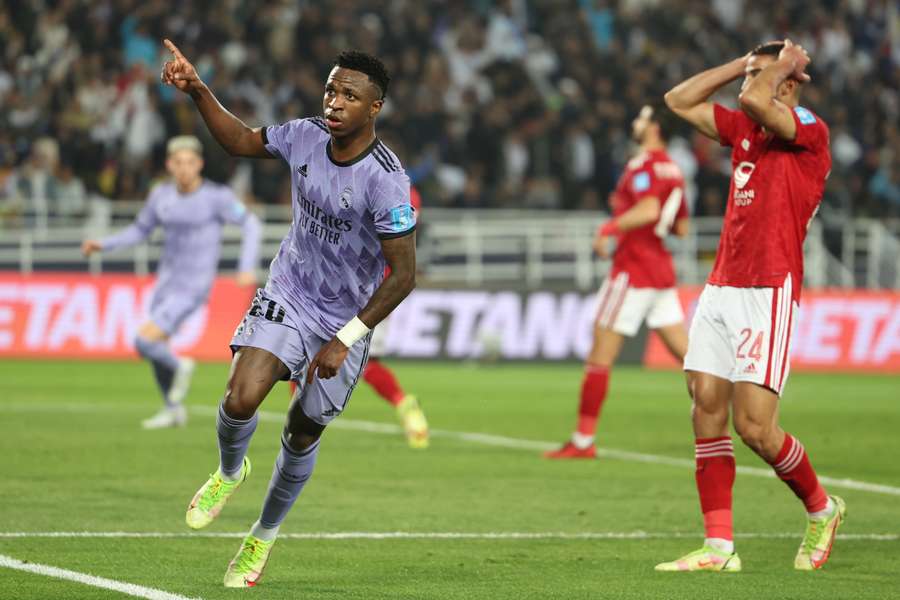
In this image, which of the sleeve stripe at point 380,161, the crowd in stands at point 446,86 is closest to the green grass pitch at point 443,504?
the sleeve stripe at point 380,161

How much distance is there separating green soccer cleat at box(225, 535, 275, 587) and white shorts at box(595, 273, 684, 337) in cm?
606

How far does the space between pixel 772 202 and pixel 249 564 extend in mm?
2995

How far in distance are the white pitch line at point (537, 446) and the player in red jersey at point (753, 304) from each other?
3.34 meters

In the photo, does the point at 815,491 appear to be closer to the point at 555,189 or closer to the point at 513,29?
the point at 555,189

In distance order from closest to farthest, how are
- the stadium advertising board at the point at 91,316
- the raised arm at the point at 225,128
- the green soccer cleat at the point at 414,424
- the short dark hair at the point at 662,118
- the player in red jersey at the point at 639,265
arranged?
the raised arm at the point at 225,128, the short dark hair at the point at 662,118, the player in red jersey at the point at 639,265, the green soccer cleat at the point at 414,424, the stadium advertising board at the point at 91,316

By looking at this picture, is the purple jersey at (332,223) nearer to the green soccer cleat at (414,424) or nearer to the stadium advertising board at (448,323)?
the green soccer cleat at (414,424)

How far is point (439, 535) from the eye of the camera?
866cm

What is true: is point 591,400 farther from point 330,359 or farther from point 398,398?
point 330,359

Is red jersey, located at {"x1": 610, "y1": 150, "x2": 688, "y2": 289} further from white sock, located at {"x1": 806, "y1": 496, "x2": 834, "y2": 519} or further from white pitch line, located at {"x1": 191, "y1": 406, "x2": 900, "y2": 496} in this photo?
white sock, located at {"x1": 806, "y1": 496, "x2": 834, "y2": 519}

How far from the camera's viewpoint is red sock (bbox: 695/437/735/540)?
7770mm

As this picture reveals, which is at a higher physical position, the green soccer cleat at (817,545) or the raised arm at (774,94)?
the raised arm at (774,94)

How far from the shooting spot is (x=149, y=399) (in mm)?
17469

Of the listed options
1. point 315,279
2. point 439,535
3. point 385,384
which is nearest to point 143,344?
point 385,384

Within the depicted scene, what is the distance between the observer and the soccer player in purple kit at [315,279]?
697 centimetres
